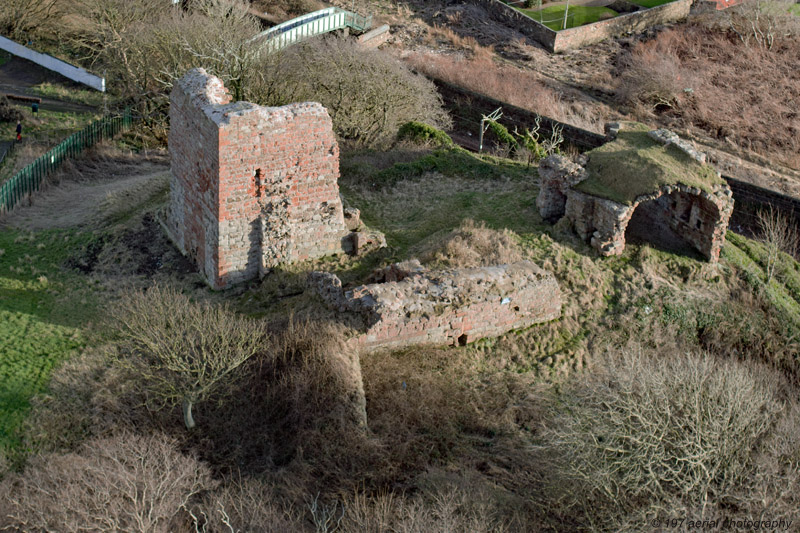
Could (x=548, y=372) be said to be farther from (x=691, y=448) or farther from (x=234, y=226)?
(x=234, y=226)

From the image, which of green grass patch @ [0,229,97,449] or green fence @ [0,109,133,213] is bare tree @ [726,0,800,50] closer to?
green fence @ [0,109,133,213]

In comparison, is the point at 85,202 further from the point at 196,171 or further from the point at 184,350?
the point at 184,350

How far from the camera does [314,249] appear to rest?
16531 mm

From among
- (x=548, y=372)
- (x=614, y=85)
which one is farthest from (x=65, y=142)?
Result: (x=614, y=85)

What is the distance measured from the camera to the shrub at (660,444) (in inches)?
417

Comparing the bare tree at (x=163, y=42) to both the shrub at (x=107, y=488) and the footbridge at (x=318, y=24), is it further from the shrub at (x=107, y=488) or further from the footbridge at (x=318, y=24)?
the shrub at (x=107, y=488)

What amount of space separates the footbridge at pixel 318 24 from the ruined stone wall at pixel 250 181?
1462 centimetres

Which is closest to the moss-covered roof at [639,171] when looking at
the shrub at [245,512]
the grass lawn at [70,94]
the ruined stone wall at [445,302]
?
the ruined stone wall at [445,302]

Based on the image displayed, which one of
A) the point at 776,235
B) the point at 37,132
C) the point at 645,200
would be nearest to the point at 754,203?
the point at 776,235

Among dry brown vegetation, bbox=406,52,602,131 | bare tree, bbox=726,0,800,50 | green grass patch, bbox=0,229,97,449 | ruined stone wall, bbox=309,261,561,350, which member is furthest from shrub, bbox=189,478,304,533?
bare tree, bbox=726,0,800,50

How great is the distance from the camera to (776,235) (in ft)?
65.9

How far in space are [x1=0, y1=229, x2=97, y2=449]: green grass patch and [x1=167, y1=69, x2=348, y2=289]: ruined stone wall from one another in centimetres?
254

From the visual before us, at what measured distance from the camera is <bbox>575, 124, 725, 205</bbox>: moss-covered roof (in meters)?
17.1

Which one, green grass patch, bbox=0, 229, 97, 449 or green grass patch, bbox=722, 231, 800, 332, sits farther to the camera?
green grass patch, bbox=722, 231, 800, 332
